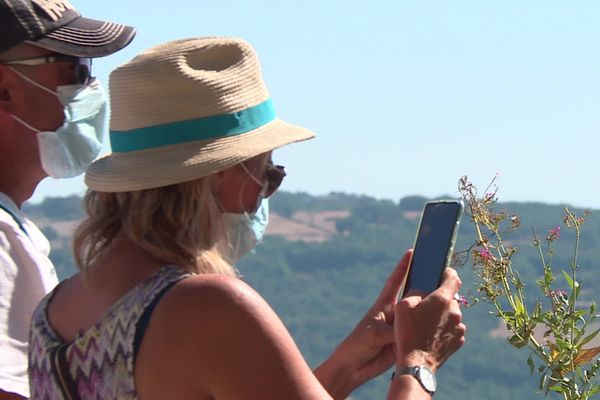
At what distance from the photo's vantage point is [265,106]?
322cm

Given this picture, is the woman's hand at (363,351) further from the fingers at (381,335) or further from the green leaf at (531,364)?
the green leaf at (531,364)

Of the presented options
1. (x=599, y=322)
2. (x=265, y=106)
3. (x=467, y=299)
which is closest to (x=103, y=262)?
(x=265, y=106)

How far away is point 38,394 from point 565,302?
1452 mm

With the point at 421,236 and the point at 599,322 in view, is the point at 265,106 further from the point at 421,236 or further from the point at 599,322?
the point at 599,322

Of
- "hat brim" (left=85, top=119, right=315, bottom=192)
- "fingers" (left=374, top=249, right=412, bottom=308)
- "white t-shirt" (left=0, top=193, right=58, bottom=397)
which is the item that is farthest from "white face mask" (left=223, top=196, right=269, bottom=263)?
"white t-shirt" (left=0, top=193, right=58, bottom=397)

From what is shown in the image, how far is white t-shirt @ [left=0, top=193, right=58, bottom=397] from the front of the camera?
11.5ft

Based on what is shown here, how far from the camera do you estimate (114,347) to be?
9.48 ft

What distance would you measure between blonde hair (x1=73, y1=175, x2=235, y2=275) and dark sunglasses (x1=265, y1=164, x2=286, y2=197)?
0.18 metres

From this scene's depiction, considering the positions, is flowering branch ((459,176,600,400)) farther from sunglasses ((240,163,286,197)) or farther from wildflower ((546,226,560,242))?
sunglasses ((240,163,286,197))

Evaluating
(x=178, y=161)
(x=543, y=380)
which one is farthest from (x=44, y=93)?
(x=543, y=380)

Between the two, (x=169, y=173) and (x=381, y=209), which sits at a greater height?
(x=169, y=173)

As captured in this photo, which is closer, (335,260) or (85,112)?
(85,112)

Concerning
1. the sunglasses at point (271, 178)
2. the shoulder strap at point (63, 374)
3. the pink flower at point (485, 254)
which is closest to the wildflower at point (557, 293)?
the pink flower at point (485, 254)

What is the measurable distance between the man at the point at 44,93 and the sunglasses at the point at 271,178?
2.53 ft
